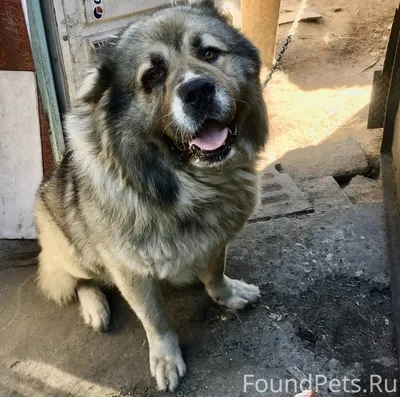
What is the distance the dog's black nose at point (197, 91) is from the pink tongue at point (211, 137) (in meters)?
0.16

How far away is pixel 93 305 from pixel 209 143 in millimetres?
1323

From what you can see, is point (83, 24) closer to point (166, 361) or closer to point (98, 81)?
point (98, 81)

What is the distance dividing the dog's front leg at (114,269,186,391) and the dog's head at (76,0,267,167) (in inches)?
26.5

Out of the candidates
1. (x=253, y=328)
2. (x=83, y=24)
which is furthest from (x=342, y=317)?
(x=83, y=24)

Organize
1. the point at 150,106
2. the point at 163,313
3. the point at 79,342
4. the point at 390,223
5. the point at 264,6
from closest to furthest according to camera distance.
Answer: the point at 150,106 < the point at 163,313 < the point at 79,342 < the point at 390,223 < the point at 264,6

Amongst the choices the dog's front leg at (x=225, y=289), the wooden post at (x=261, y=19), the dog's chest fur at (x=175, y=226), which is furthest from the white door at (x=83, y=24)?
the wooden post at (x=261, y=19)

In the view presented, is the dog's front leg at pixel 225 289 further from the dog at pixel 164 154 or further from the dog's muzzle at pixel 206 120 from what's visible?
the dog's muzzle at pixel 206 120

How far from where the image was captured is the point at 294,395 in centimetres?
257

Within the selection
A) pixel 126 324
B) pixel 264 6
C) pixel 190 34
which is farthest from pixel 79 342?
pixel 264 6

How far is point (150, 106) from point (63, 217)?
890 millimetres

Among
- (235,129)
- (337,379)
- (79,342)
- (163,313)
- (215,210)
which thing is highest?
(235,129)

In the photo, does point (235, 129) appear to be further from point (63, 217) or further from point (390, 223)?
point (390, 223)

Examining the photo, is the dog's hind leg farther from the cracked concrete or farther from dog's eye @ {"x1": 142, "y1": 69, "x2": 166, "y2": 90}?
dog's eye @ {"x1": 142, "y1": 69, "x2": 166, "y2": 90}

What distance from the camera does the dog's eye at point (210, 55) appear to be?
2.40m
